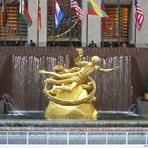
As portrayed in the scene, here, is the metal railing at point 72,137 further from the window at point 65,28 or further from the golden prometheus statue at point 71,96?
the window at point 65,28

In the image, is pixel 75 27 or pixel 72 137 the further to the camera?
pixel 75 27

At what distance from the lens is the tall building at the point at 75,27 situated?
35125mm

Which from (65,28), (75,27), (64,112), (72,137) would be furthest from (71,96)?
(75,27)

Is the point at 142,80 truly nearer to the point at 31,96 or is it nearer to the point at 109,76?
the point at 109,76

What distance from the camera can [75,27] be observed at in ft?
120

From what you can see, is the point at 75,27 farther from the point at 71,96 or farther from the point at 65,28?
the point at 71,96

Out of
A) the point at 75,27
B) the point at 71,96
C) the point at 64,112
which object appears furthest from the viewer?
the point at 75,27

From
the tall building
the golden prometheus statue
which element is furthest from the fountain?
the tall building

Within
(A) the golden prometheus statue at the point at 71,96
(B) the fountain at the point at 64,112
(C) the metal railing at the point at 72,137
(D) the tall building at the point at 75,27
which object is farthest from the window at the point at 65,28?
(C) the metal railing at the point at 72,137

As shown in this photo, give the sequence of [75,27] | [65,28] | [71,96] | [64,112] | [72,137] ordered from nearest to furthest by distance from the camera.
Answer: [72,137]
[64,112]
[71,96]
[65,28]
[75,27]

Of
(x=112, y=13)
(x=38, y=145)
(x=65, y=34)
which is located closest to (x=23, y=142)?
(x=38, y=145)

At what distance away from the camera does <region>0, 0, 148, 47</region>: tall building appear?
Result: 3512cm

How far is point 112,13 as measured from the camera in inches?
1518

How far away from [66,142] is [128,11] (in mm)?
25602
